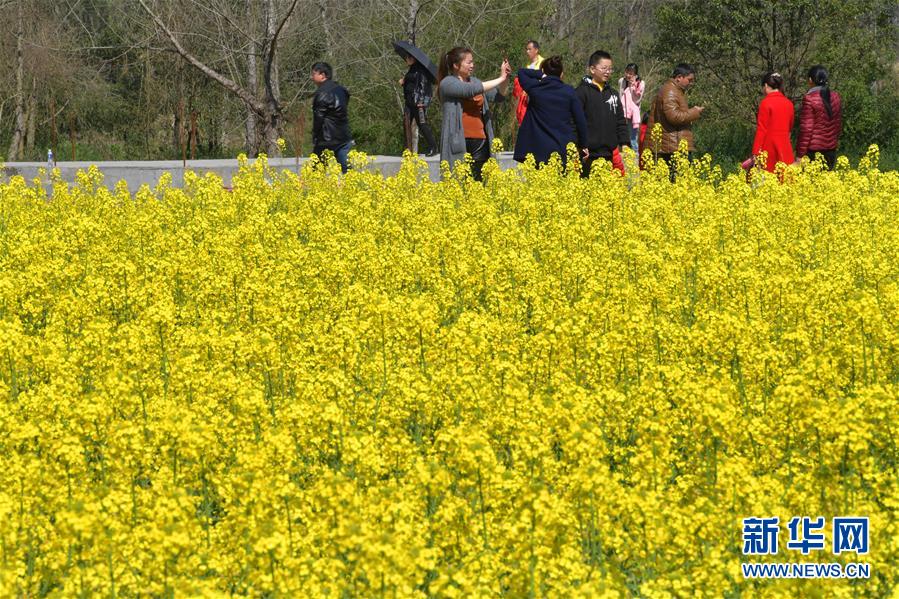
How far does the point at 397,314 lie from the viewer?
7.52m

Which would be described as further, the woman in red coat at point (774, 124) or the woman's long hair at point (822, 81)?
the woman's long hair at point (822, 81)

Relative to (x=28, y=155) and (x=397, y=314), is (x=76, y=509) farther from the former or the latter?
(x=28, y=155)

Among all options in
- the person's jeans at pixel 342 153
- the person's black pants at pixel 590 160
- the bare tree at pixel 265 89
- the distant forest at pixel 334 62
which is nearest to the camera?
the person's black pants at pixel 590 160

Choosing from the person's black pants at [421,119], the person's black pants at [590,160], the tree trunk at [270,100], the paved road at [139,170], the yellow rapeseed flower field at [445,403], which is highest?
the tree trunk at [270,100]

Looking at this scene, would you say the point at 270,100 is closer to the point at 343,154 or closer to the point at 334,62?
the point at 343,154

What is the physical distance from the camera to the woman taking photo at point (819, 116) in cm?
1459

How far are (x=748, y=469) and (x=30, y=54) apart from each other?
85.0 ft

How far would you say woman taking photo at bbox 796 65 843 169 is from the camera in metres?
14.6

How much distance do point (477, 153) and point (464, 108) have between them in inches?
26.3

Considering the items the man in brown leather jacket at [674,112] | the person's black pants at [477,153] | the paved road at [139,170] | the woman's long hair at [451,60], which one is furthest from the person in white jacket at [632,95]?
the woman's long hair at [451,60]

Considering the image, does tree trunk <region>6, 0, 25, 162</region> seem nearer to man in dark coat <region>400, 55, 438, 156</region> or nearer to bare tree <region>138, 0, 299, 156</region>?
bare tree <region>138, 0, 299, 156</region>

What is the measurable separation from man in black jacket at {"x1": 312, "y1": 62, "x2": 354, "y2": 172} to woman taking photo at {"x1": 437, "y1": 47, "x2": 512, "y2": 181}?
55.3 inches

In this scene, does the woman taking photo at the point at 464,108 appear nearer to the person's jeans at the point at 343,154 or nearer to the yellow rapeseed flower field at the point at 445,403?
the person's jeans at the point at 343,154

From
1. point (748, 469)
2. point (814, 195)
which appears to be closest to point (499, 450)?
point (748, 469)
